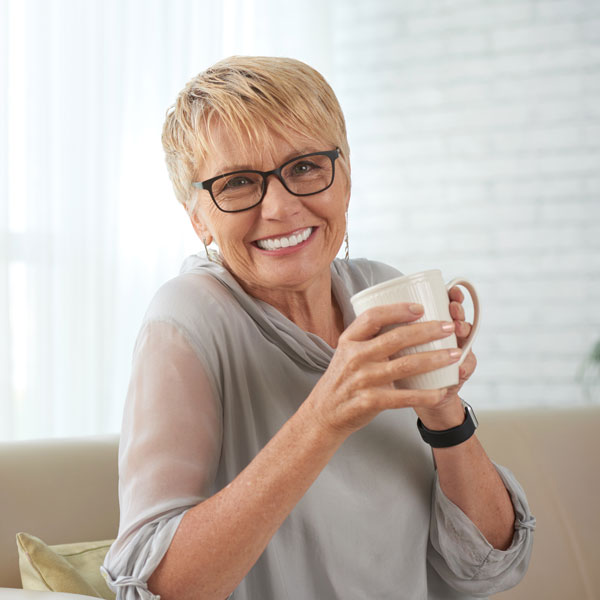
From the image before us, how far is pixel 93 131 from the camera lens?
270cm

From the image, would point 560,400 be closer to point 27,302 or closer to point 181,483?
point 27,302

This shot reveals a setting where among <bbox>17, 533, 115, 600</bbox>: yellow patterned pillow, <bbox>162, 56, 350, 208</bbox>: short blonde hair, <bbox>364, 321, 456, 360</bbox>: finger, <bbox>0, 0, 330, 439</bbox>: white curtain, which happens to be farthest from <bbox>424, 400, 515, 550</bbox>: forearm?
<bbox>0, 0, 330, 439</bbox>: white curtain

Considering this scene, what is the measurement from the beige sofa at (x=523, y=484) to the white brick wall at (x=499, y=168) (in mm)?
1443

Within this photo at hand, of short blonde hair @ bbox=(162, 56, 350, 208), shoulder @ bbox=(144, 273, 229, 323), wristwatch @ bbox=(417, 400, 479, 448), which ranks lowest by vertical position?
wristwatch @ bbox=(417, 400, 479, 448)

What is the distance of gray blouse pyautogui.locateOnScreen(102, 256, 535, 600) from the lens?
2.67 ft

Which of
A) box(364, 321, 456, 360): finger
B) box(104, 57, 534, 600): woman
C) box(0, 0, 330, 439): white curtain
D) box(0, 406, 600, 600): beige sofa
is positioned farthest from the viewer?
box(0, 0, 330, 439): white curtain

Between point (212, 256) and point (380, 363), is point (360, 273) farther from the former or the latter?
point (380, 363)

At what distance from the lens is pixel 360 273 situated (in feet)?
4.18

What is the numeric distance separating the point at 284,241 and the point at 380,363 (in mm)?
364

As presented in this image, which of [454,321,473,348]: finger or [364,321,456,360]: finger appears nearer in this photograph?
[364,321,456,360]: finger

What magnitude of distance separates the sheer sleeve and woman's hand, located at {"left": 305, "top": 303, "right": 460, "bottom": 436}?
22cm

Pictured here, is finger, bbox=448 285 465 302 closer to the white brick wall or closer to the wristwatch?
the wristwatch

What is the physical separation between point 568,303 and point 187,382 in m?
2.57

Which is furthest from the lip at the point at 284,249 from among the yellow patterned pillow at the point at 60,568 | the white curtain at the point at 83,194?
the white curtain at the point at 83,194
